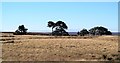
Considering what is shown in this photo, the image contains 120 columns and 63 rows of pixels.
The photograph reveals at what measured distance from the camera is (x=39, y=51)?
27.7 m

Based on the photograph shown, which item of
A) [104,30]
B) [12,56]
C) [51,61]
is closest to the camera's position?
[51,61]

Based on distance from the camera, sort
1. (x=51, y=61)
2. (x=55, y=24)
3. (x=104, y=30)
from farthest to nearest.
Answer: (x=104, y=30) → (x=55, y=24) → (x=51, y=61)

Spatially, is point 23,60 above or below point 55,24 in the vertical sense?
below

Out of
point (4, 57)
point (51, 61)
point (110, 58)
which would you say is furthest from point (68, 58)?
point (4, 57)

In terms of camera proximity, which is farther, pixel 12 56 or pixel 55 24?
pixel 55 24

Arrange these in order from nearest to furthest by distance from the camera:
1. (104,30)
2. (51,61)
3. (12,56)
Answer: (51,61), (12,56), (104,30)

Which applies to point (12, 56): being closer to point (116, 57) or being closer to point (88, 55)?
point (88, 55)

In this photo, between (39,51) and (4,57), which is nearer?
(4,57)

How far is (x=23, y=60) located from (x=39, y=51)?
433cm

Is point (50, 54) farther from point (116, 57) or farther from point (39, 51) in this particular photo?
point (116, 57)

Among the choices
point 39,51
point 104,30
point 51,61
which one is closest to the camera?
point 51,61

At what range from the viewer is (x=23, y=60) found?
23547 millimetres

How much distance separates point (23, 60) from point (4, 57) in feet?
7.14

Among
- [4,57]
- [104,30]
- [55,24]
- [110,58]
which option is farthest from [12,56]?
[104,30]
